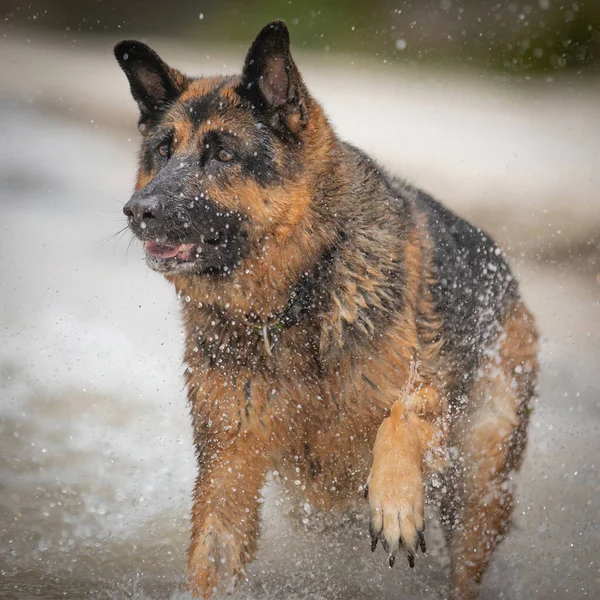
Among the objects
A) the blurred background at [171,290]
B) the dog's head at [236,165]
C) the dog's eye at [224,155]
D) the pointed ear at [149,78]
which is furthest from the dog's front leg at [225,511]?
the pointed ear at [149,78]

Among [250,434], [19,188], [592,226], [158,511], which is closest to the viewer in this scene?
[250,434]

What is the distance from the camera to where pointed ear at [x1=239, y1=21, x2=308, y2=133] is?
3.48 m

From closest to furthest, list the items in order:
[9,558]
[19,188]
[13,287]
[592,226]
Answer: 1. [9,558]
2. [13,287]
3. [592,226]
4. [19,188]

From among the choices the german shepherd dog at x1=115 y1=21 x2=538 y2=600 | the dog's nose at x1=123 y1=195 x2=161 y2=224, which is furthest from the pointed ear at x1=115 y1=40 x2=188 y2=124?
the dog's nose at x1=123 y1=195 x2=161 y2=224

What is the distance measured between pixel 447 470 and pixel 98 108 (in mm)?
8134

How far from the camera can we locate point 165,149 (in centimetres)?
377

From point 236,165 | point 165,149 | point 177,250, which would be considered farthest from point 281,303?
point 165,149

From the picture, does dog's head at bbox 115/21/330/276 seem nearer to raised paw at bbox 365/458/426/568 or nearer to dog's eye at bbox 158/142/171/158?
dog's eye at bbox 158/142/171/158

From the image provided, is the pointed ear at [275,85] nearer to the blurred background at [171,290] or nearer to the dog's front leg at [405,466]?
the dog's front leg at [405,466]

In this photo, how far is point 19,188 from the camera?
9.45m

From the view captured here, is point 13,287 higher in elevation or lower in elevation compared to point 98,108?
lower

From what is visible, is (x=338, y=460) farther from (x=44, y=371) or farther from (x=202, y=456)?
(x=44, y=371)

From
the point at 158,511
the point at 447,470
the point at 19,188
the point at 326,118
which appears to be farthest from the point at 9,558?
the point at 19,188

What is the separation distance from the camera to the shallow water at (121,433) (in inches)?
164
